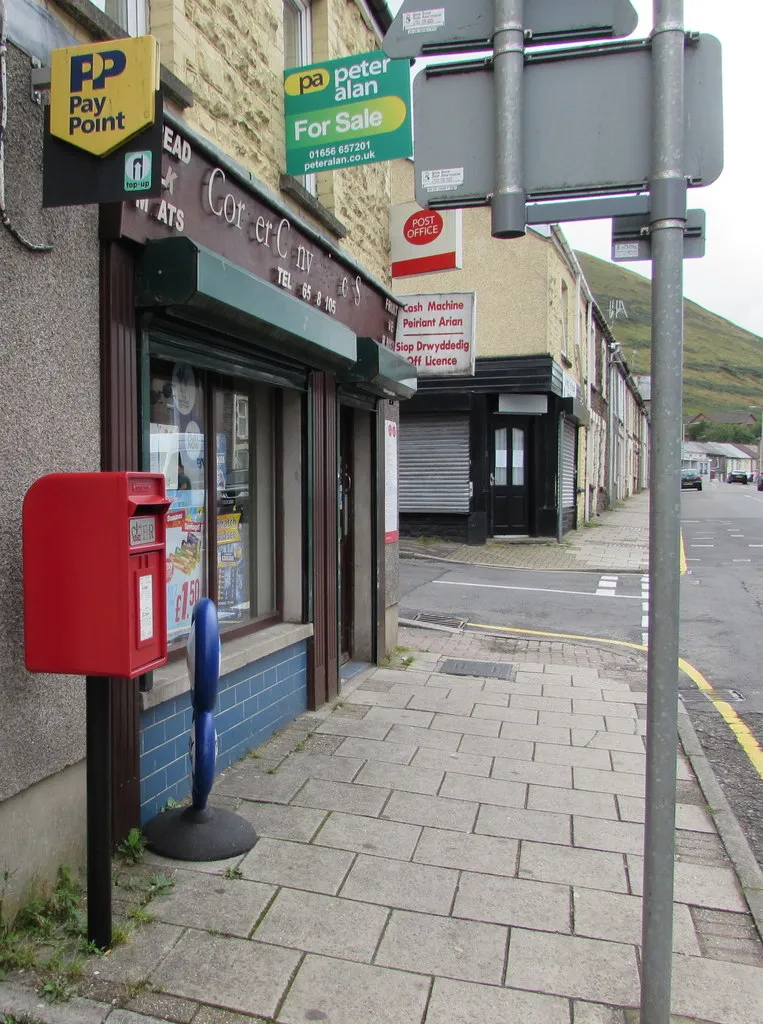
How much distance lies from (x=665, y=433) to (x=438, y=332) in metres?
5.74

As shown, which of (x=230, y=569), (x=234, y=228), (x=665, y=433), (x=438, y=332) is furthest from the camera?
(x=438, y=332)

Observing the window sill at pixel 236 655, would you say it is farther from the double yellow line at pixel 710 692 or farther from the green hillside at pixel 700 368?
the green hillside at pixel 700 368

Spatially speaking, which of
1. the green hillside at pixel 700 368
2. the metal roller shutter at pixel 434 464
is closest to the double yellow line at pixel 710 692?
the metal roller shutter at pixel 434 464

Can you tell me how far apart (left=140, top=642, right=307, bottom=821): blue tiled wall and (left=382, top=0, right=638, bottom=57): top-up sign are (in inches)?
117

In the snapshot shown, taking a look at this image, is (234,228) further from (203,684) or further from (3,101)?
(203,684)

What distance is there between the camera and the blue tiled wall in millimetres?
3902

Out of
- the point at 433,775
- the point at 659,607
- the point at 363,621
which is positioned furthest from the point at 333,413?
the point at 659,607

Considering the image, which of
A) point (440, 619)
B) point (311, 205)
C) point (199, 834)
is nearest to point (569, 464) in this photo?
point (440, 619)

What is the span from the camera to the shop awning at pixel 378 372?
6.11 metres

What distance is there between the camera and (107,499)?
275 cm

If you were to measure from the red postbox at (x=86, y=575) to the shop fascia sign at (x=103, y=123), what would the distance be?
3.55 feet

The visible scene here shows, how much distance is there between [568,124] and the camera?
237cm

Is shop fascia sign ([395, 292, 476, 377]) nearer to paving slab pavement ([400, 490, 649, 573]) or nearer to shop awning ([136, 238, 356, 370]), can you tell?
shop awning ([136, 238, 356, 370])

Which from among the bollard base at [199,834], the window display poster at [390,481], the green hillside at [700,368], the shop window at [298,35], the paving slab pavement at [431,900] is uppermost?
the green hillside at [700,368]
